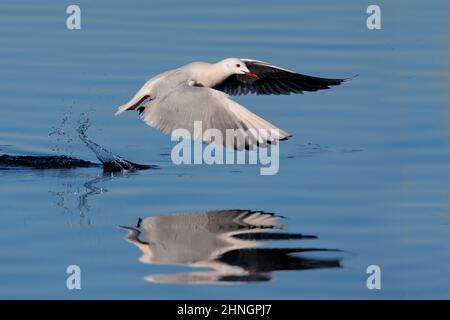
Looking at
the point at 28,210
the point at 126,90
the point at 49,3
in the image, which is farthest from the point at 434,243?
the point at 49,3

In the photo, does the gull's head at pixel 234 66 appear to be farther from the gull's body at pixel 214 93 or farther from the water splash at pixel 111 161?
the water splash at pixel 111 161

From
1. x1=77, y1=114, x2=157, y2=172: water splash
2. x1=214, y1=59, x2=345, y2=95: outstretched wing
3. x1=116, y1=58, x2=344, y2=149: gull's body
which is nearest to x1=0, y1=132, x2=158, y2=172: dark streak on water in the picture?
x1=77, y1=114, x2=157, y2=172: water splash

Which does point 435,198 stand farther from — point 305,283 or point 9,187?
point 9,187

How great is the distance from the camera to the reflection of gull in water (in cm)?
917

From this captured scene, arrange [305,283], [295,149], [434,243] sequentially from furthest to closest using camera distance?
[295,149]
[434,243]
[305,283]

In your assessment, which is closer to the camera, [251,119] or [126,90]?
[251,119]

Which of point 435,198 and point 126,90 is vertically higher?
point 126,90

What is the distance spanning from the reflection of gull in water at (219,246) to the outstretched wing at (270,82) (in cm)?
282

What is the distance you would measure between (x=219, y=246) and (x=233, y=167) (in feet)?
9.35

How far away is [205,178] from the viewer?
12.1 meters

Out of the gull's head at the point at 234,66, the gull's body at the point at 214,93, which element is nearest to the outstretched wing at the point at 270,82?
the gull's body at the point at 214,93

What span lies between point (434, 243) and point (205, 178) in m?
2.77

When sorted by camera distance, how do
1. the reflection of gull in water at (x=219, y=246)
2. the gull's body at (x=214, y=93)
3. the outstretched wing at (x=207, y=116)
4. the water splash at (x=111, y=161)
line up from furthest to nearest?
the water splash at (x=111, y=161), the gull's body at (x=214, y=93), the outstretched wing at (x=207, y=116), the reflection of gull in water at (x=219, y=246)

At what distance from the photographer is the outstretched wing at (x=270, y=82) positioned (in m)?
13.4
